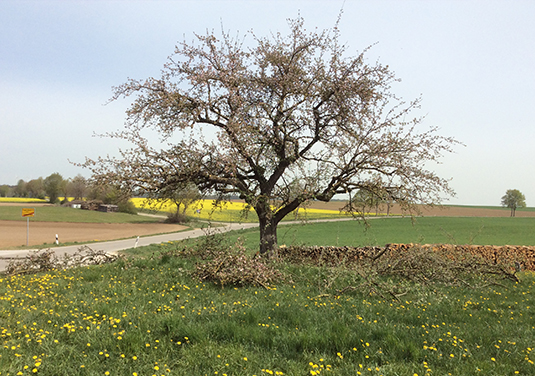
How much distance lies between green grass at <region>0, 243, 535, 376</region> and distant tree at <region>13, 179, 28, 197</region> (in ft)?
400

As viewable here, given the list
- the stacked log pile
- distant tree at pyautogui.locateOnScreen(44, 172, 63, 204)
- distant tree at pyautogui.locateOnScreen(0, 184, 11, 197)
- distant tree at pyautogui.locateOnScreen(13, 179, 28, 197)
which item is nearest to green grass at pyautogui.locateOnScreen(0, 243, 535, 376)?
the stacked log pile

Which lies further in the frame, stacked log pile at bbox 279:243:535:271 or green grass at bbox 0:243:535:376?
stacked log pile at bbox 279:243:535:271

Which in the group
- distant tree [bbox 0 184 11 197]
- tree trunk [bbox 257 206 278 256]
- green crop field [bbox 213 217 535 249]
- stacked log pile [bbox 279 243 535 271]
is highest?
distant tree [bbox 0 184 11 197]

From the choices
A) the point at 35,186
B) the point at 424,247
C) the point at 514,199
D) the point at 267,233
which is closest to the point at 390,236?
the point at 424,247

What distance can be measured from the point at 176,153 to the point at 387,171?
647cm

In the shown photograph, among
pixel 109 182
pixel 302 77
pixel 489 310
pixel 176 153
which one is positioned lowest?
pixel 489 310

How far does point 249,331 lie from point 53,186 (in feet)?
300

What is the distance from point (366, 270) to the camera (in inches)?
350

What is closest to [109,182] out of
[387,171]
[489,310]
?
[387,171]

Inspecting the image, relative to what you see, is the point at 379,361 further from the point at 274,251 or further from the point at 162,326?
the point at 274,251

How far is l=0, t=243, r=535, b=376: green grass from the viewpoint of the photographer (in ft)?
13.5

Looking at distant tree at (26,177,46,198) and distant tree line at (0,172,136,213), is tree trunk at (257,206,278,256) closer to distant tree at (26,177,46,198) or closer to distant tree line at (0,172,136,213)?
distant tree line at (0,172,136,213)

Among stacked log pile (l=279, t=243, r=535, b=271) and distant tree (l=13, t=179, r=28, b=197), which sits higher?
distant tree (l=13, t=179, r=28, b=197)

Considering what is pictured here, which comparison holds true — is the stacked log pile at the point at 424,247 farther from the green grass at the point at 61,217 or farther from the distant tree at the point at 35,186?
the distant tree at the point at 35,186
